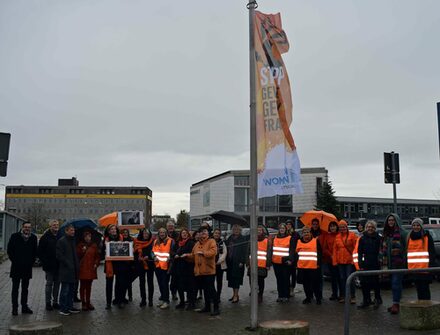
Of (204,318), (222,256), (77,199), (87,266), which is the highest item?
(77,199)

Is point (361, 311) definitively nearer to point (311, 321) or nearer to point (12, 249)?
point (311, 321)

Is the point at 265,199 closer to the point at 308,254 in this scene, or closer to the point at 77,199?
the point at 308,254

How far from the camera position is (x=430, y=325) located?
29.3ft

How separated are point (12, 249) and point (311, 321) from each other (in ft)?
21.4

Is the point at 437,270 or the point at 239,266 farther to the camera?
the point at 239,266

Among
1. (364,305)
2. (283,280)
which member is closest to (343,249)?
(364,305)

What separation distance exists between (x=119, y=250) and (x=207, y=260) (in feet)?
7.62

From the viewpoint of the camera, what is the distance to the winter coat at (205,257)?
439 inches

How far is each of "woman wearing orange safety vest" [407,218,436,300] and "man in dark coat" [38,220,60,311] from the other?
7595 millimetres

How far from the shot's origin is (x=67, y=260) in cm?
1130

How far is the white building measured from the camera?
76.8 m

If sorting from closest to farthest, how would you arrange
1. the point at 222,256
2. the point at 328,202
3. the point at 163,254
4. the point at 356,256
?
the point at 356,256 → the point at 222,256 → the point at 163,254 → the point at 328,202

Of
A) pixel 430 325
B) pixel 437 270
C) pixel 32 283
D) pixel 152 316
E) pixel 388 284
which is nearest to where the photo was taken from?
pixel 437 270

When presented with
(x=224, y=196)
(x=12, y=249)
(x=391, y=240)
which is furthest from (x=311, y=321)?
(x=224, y=196)
